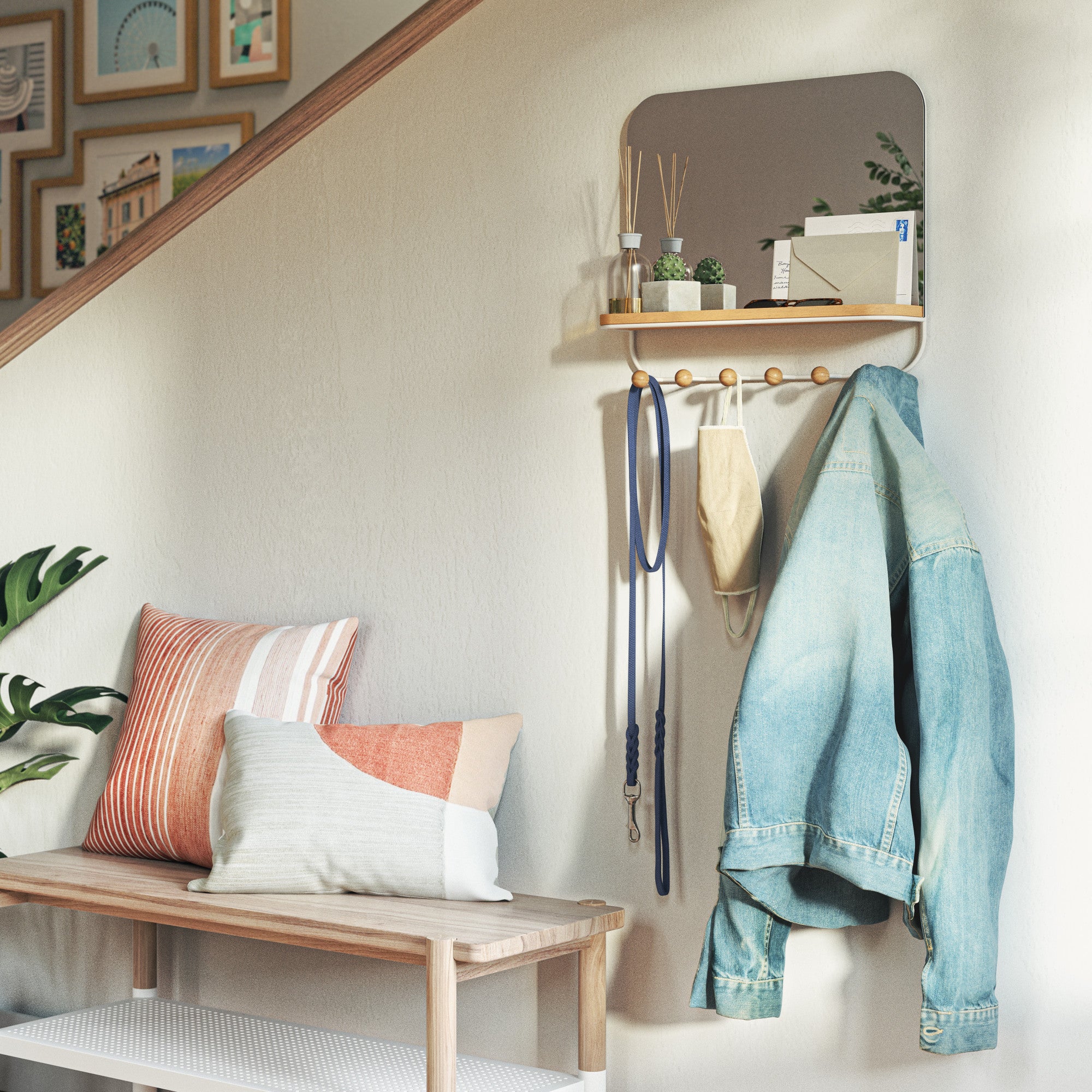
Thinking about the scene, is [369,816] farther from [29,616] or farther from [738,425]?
[29,616]

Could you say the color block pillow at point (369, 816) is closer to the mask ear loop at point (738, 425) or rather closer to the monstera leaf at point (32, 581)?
the mask ear loop at point (738, 425)

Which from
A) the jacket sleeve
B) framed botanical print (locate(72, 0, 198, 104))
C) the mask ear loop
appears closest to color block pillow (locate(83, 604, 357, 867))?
the mask ear loop

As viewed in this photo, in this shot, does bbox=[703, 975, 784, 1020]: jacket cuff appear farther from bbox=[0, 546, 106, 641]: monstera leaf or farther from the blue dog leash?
bbox=[0, 546, 106, 641]: monstera leaf

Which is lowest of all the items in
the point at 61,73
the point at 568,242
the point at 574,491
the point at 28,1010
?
the point at 28,1010

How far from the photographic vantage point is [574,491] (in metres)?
2.04

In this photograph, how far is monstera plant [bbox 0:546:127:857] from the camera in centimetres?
231

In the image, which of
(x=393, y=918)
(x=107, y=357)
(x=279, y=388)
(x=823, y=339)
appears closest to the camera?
(x=393, y=918)

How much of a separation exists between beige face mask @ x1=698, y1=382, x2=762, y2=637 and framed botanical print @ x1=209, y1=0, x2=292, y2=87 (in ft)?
7.16

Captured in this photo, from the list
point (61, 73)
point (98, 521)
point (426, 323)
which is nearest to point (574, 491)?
point (426, 323)

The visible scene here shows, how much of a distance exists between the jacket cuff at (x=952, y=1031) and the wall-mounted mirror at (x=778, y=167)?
962mm

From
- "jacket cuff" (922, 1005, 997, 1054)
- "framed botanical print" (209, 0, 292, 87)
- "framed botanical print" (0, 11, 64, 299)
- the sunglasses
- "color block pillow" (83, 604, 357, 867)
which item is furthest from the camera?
"framed botanical print" (0, 11, 64, 299)

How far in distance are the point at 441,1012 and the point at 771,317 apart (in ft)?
3.44

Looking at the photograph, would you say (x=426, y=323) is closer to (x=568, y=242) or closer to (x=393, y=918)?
(x=568, y=242)

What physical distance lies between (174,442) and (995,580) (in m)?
1.47
